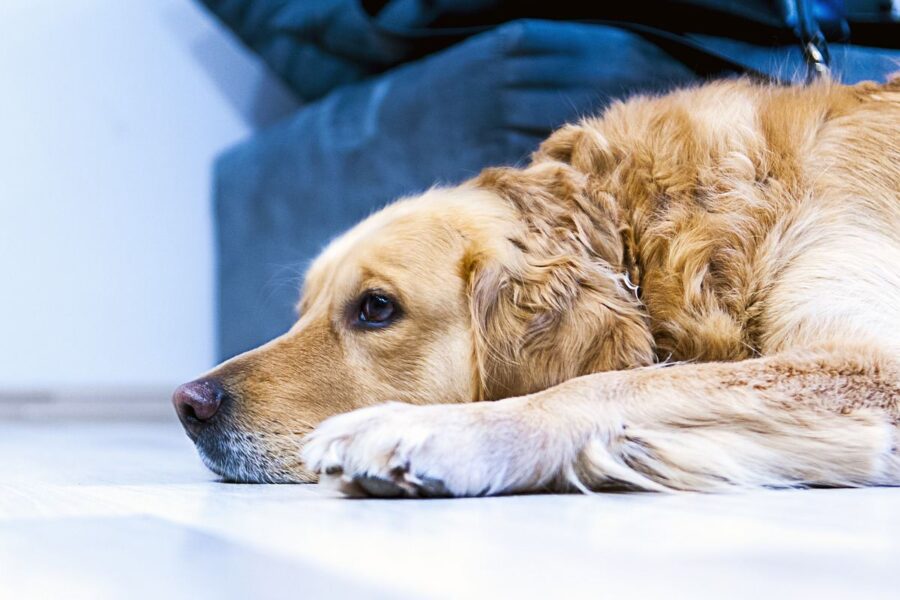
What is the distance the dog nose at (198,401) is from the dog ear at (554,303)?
38 cm

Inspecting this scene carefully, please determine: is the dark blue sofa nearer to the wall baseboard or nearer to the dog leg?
the wall baseboard

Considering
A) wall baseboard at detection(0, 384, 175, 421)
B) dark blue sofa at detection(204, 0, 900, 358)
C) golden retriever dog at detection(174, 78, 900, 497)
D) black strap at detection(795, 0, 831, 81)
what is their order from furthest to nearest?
wall baseboard at detection(0, 384, 175, 421), dark blue sofa at detection(204, 0, 900, 358), black strap at detection(795, 0, 831, 81), golden retriever dog at detection(174, 78, 900, 497)

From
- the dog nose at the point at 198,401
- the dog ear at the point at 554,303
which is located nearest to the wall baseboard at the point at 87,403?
the dog nose at the point at 198,401

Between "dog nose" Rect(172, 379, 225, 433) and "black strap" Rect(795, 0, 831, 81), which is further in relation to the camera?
"black strap" Rect(795, 0, 831, 81)

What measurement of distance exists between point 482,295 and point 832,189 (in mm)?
534

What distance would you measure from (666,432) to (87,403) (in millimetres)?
3066

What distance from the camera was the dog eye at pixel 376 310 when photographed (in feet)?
4.89

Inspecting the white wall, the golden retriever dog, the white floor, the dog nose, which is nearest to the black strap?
the golden retriever dog

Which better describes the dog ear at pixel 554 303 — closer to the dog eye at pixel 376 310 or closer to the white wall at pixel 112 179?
the dog eye at pixel 376 310

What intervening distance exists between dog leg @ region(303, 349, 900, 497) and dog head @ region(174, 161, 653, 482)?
0.20 meters

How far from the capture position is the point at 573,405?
118cm

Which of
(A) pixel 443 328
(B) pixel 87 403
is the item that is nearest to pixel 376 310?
(A) pixel 443 328

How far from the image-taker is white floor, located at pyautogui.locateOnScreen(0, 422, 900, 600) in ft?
2.03

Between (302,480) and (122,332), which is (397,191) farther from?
(122,332)
